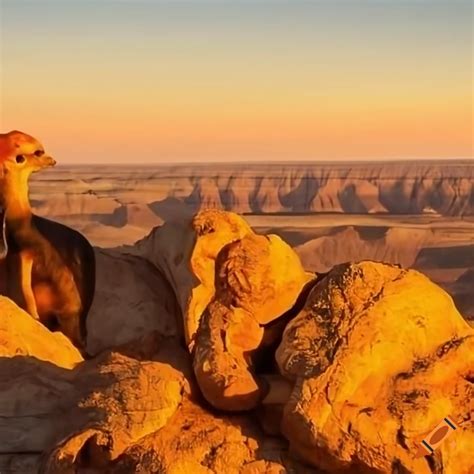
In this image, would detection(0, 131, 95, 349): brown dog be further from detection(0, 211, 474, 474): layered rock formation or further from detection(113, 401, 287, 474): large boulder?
detection(113, 401, 287, 474): large boulder

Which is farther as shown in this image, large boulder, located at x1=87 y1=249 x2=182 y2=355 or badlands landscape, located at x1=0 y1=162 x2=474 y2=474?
large boulder, located at x1=87 y1=249 x2=182 y2=355

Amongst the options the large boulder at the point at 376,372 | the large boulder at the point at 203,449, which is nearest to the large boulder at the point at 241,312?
the large boulder at the point at 203,449

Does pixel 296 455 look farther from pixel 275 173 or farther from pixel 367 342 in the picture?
pixel 275 173

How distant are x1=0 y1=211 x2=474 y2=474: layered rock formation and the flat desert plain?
3453cm

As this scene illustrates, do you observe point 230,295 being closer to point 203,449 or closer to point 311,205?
point 203,449

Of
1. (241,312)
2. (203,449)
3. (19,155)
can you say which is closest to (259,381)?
(241,312)

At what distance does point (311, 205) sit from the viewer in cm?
9131

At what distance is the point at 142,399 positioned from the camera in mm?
4402

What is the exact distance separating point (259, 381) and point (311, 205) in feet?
285

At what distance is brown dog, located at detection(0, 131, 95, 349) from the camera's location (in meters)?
6.12

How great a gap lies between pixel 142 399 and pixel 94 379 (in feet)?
1.49

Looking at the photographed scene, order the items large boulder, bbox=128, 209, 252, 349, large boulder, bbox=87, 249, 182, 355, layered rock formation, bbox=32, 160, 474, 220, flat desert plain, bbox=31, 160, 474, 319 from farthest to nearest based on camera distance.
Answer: layered rock formation, bbox=32, 160, 474, 220 → flat desert plain, bbox=31, 160, 474, 319 → large boulder, bbox=87, 249, 182, 355 → large boulder, bbox=128, 209, 252, 349

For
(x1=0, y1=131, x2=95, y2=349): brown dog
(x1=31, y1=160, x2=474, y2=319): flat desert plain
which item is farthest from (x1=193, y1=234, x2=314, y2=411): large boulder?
(x1=31, y1=160, x2=474, y2=319): flat desert plain

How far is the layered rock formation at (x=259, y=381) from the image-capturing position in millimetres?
4301
